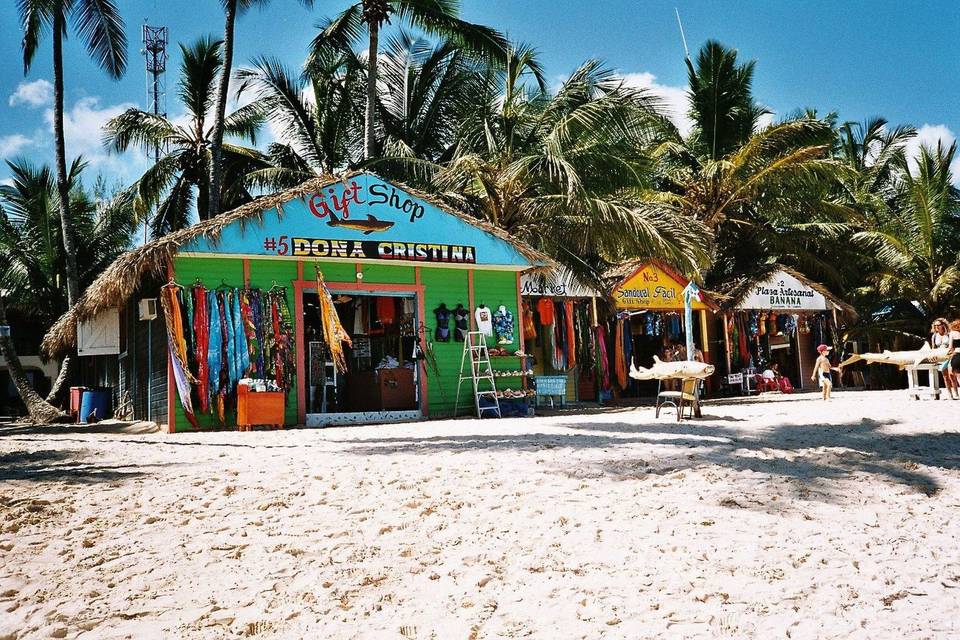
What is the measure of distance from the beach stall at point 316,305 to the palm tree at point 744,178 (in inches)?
313

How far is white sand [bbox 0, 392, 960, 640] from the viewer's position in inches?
151

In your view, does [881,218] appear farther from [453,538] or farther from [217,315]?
[453,538]

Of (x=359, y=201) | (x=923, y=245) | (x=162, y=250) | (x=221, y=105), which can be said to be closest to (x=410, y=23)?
(x=221, y=105)

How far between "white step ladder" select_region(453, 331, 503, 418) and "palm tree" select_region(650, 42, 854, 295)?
789cm

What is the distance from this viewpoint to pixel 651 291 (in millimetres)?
17016

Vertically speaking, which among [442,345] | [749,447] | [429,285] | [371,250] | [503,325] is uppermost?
[371,250]

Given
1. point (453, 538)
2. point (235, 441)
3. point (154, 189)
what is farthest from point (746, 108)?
point (453, 538)

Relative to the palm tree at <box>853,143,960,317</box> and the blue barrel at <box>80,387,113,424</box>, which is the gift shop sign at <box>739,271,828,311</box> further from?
the blue barrel at <box>80,387,113,424</box>

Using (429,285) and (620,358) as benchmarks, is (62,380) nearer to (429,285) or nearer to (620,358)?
(429,285)

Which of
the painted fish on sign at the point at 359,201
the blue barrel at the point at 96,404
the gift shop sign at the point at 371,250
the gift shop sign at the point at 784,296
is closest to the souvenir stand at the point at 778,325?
the gift shop sign at the point at 784,296

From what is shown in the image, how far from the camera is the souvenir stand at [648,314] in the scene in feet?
55.1

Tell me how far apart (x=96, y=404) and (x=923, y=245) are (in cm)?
1912

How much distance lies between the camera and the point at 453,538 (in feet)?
16.0

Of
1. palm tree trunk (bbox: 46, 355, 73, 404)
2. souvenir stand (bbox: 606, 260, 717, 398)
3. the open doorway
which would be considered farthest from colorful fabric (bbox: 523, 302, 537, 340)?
palm tree trunk (bbox: 46, 355, 73, 404)
